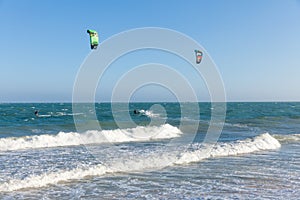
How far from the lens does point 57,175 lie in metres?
9.00

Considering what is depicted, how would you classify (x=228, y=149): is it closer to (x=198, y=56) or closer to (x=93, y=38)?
(x=198, y=56)

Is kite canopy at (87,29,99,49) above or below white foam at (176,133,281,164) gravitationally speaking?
above

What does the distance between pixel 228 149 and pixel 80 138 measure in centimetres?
867

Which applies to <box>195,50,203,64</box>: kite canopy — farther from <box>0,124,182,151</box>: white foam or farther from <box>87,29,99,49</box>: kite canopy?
<box>87,29,99,49</box>: kite canopy

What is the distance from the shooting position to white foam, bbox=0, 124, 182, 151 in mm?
16233

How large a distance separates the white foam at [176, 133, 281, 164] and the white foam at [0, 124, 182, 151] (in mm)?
5958

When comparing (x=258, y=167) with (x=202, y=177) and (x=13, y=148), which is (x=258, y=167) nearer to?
(x=202, y=177)

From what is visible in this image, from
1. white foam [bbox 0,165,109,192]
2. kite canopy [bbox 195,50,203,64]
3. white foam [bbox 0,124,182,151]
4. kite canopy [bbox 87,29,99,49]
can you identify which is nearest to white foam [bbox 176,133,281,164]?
white foam [bbox 0,165,109,192]

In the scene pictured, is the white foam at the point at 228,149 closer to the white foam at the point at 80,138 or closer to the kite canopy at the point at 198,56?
the kite canopy at the point at 198,56

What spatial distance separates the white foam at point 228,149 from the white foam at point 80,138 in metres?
5.96

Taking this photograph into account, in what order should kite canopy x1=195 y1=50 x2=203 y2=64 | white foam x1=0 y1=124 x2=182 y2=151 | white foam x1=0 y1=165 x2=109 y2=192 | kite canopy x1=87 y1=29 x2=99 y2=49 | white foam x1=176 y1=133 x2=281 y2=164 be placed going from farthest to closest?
kite canopy x1=195 y1=50 x2=203 y2=64 < white foam x1=0 y1=124 x2=182 y2=151 < white foam x1=176 y1=133 x2=281 y2=164 < kite canopy x1=87 y1=29 x2=99 y2=49 < white foam x1=0 y1=165 x2=109 y2=192

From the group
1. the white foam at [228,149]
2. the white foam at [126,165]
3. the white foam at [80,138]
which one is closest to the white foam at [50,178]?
the white foam at [126,165]

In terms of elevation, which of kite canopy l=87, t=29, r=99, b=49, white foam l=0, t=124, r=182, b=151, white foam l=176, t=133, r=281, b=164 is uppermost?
kite canopy l=87, t=29, r=99, b=49

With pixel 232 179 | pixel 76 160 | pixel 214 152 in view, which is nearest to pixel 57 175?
pixel 76 160
